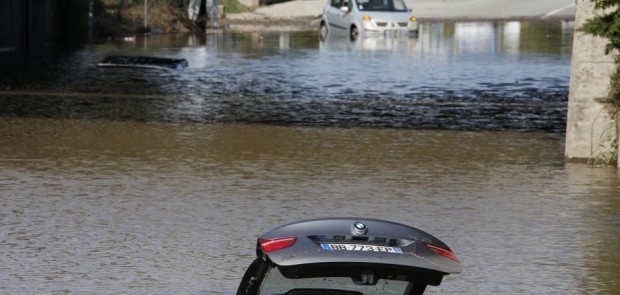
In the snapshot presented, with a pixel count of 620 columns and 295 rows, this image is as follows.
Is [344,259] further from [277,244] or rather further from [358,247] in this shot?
[277,244]

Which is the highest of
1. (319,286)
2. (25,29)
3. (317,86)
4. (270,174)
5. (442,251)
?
(442,251)

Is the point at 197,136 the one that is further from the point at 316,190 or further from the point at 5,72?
the point at 5,72

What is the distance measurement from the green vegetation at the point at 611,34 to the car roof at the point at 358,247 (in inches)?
359

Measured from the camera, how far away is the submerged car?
4789mm

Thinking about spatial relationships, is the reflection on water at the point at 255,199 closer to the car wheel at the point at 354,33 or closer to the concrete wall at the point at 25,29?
the concrete wall at the point at 25,29

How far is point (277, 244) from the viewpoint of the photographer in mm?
4988

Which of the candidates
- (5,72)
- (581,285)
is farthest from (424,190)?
(5,72)

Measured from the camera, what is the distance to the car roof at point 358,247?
4785 millimetres

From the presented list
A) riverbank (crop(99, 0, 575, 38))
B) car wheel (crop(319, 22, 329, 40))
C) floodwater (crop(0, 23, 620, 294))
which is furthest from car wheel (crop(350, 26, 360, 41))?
floodwater (crop(0, 23, 620, 294))

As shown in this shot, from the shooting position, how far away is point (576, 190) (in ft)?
44.6

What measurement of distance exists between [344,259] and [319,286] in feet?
2.03

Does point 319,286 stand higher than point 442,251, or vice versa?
point 442,251

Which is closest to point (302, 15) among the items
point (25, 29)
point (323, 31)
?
point (323, 31)

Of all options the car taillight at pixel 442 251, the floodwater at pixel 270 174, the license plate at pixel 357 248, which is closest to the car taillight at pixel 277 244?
the license plate at pixel 357 248
